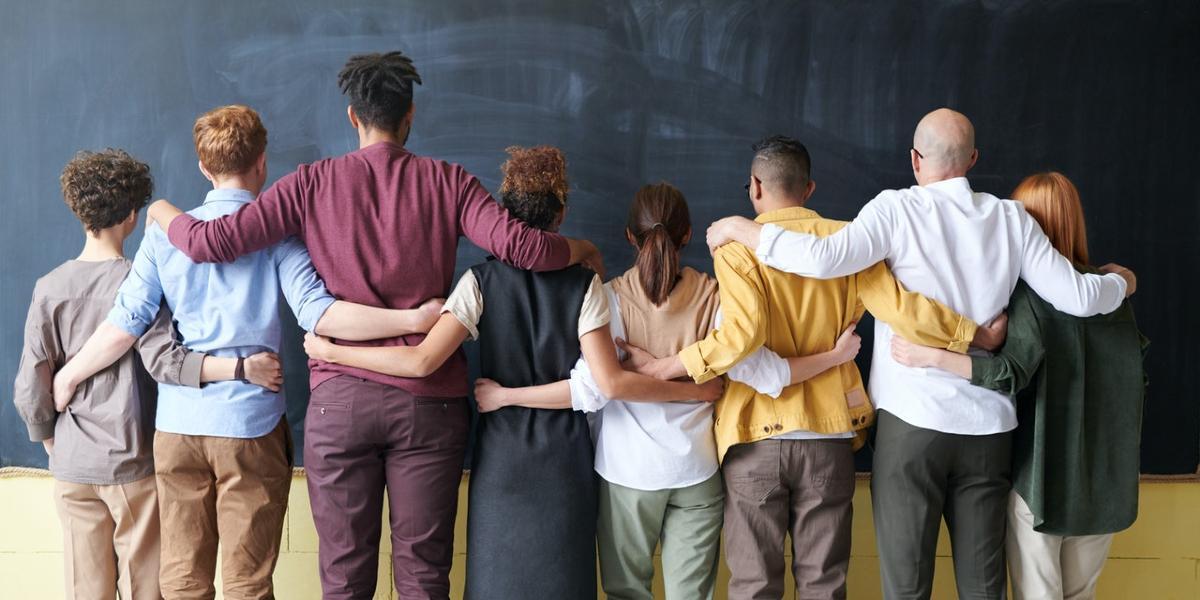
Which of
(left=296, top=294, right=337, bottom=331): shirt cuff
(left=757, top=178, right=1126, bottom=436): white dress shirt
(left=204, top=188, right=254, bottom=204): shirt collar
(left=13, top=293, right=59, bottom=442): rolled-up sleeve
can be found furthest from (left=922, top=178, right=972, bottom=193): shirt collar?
(left=13, top=293, right=59, bottom=442): rolled-up sleeve

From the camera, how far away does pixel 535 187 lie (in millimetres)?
2074

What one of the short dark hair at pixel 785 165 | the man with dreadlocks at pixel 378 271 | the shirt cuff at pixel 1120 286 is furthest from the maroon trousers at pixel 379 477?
the shirt cuff at pixel 1120 286

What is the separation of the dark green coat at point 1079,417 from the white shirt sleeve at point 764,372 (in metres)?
0.44

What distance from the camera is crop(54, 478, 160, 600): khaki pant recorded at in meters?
2.33

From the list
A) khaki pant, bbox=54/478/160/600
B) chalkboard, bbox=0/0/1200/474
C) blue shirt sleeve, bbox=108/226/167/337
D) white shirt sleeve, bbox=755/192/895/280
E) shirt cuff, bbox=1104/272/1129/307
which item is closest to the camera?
white shirt sleeve, bbox=755/192/895/280

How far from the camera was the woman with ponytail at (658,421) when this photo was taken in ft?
6.86

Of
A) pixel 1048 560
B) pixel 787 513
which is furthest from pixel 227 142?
pixel 1048 560

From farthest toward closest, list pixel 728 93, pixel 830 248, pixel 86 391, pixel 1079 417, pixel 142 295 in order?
pixel 728 93 < pixel 86 391 < pixel 142 295 < pixel 1079 417 < pixel 830 248

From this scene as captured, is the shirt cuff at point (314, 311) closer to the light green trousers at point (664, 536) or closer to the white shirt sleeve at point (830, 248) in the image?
the light green trousers at point (664, 536)

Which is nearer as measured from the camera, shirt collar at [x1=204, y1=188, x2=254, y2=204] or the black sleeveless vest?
the black sleeveless vest

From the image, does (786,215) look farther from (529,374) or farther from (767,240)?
(529,374)

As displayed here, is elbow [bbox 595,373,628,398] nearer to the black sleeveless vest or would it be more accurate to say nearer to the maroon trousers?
the black sleeveless vest

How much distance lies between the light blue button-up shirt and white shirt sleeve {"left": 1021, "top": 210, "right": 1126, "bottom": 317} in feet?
5.34

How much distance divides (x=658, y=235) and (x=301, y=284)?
83 cm
